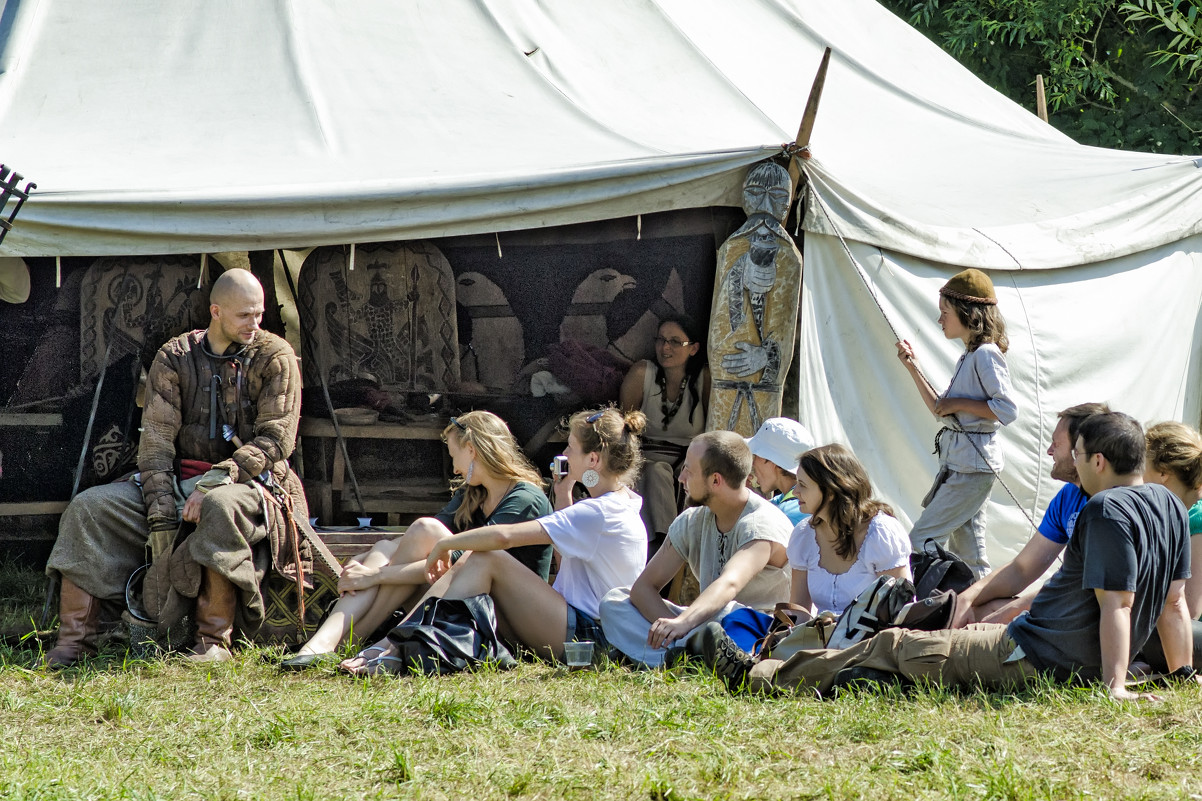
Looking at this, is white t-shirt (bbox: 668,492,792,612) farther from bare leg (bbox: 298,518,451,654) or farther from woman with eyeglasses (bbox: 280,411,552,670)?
bare leg (bbox: 298,518,451,654)

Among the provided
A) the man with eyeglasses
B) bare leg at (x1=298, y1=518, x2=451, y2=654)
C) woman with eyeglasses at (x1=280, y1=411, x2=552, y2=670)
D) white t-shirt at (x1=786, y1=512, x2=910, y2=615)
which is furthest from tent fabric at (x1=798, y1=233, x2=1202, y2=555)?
bare leg at (x1=298, y1=518, x2=451, y2=654)

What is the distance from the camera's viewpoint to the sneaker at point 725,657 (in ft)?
11.2

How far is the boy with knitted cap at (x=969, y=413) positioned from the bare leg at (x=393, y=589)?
168 cm

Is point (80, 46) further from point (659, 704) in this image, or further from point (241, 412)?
point (659, 704)

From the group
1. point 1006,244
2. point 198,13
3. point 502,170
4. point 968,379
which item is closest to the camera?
point 968,379

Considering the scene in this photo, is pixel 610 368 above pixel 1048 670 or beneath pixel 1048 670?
above

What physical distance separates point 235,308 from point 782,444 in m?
1.92

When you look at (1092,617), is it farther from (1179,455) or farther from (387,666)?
(387,666)

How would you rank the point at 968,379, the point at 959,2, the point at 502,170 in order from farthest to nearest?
the point at 959,2, the point at 502,170, the point at 968,379

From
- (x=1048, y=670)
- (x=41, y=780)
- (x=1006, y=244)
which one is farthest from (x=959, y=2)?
(x=41, y=780)

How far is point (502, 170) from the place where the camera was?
4.70 metres

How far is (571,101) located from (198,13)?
167cm

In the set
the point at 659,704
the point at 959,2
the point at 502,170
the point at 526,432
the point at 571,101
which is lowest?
the point at 659,704

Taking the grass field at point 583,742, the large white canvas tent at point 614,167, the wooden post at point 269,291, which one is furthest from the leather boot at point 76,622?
the wooden post at point 269,291
